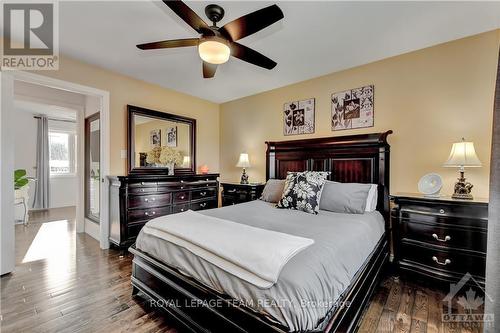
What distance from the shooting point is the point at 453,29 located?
230cm

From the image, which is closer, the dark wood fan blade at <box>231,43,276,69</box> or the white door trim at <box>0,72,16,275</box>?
the dark wood fan blade at <box>231,43,276,69</box>

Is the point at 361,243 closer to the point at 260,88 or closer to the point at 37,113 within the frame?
the point at 260,88

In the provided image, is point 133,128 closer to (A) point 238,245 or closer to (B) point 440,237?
(A) point 238,245

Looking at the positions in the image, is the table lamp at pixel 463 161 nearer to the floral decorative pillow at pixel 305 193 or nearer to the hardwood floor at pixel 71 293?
the floral decorative pillow at pixel 305 193

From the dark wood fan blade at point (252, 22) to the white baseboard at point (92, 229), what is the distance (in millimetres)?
3727

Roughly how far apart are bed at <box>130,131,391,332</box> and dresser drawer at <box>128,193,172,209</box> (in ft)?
4.03

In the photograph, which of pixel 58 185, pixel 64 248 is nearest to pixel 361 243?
A: pixel 64 248

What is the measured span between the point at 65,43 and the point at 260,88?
275 centimetres

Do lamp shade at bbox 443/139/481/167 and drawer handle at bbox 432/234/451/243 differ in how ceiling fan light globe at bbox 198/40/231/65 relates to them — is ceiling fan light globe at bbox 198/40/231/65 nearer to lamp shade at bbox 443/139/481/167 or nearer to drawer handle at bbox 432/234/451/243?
lamp shade at bbox 443/139/481/167

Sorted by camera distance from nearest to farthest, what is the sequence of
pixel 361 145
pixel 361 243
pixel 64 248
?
pixel 361 243, pixel 361 145, pixel 64 248

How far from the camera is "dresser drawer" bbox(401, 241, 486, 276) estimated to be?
2021mm

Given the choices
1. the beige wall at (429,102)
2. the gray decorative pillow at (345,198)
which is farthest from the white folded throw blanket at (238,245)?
the beige wall at (429,102)

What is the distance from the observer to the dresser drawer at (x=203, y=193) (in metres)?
3.95

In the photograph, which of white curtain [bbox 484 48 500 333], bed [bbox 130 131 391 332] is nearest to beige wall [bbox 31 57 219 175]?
bed [bbox 130 131 391 332]
